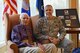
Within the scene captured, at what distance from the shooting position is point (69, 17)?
15.3 ft

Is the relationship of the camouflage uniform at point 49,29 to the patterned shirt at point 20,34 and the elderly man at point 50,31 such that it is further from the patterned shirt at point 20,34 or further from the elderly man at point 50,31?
the patterned shirt at point 20,34

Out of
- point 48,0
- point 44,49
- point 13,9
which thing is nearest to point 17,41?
point 44,49

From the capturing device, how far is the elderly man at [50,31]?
148 inches

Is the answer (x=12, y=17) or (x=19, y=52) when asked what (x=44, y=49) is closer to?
(x=19, y=52)

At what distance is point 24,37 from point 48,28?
1.88 ft

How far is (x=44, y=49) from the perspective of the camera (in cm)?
341

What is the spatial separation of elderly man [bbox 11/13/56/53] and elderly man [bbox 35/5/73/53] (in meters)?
0.23

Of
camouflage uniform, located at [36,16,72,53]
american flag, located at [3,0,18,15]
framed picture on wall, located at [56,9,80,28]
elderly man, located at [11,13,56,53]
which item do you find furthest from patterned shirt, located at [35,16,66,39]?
american flag, located at [3,0,18,15]

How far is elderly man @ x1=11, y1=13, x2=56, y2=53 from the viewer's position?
10.9 ft

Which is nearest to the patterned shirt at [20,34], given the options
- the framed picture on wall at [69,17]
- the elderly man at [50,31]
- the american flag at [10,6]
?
the elderly man at [50,31]

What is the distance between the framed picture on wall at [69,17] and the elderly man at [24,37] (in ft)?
3.93

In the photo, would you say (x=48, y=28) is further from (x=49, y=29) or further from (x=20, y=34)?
(x=20, y=34)

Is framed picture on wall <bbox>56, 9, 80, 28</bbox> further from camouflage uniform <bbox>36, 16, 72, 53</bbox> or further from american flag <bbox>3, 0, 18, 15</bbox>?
american flag <bbox>3, 0, 18, 15</bbox>

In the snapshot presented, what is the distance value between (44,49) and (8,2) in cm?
160
